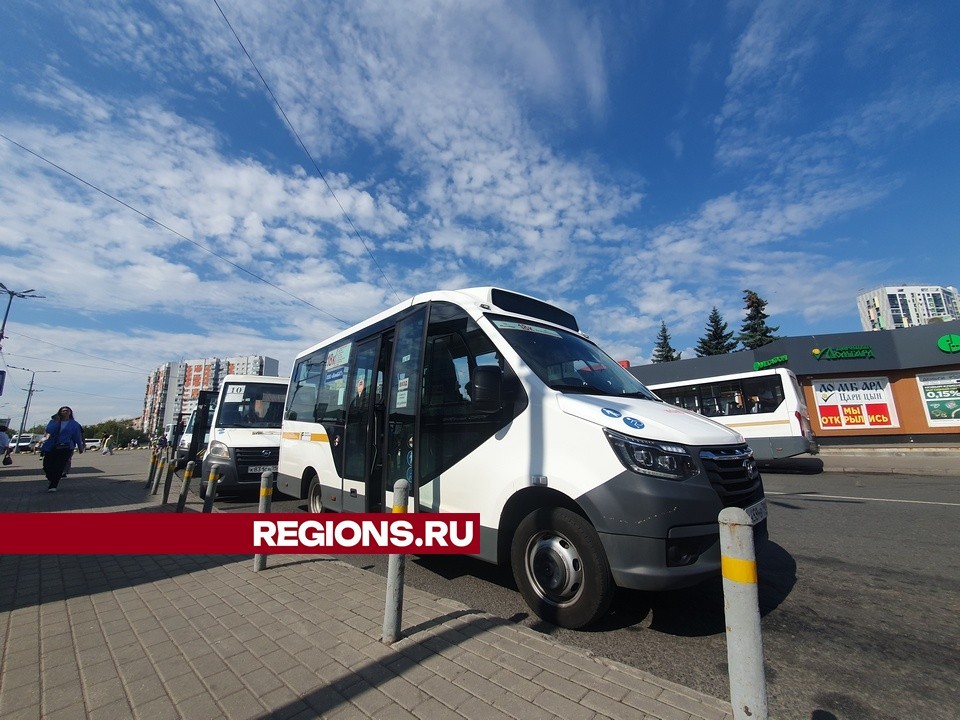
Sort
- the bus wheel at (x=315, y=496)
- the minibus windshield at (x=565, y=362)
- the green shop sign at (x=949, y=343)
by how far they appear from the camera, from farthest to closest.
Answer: the green shop sign at (x=949, y=343) → the bus wheel at (x=315, y=496) → the minibus windshield at (x=565, y=362)

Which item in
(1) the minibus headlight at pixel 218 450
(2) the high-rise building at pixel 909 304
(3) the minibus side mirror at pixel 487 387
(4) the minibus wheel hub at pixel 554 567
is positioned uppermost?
(2) the high-rise building at pixel 909 304

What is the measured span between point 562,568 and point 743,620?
141cm

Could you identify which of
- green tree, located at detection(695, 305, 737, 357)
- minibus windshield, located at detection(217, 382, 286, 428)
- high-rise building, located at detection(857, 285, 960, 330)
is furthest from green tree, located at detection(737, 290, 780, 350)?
high-rise building, located at detection(857, 285, 960, 330)

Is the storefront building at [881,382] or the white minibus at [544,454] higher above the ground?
the storefront building at [881,382]

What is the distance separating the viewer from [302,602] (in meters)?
3.53

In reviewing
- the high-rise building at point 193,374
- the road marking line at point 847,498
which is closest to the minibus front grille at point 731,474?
the road marking line at point 847,498

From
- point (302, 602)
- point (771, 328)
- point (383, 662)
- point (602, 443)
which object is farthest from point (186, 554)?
point (771, 328)

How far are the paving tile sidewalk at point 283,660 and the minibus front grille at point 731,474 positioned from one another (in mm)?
1262

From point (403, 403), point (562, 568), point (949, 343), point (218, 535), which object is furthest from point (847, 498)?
point (949, 343)

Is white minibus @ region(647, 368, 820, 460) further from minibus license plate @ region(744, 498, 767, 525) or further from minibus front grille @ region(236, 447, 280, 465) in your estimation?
minibus front grille @ region(236, 447, 280, 465)

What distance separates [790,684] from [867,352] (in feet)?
85.2

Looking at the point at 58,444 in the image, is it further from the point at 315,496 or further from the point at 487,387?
→ the point at 487,387

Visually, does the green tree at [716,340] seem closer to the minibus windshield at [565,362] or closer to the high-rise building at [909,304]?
the minibus windshield at [565,362]

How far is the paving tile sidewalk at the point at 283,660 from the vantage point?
86.1 inches
